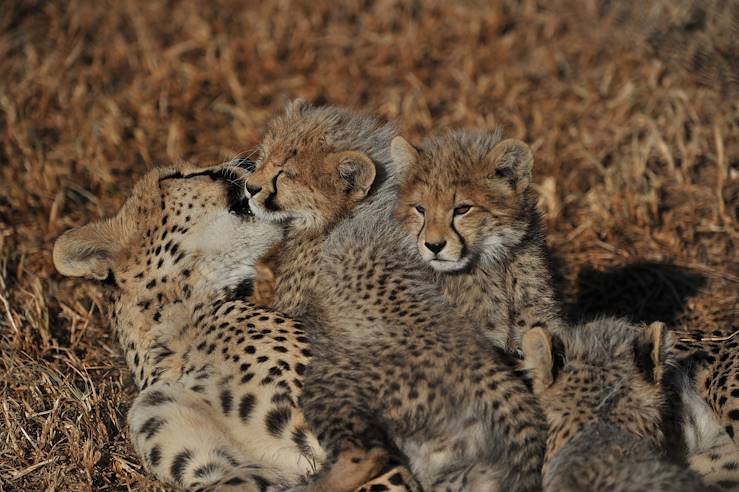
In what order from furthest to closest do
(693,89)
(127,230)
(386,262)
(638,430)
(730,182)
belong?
1. (693,89)
2. (730,182)
3. (127,230)
4. (386,262)
5. (638,430)

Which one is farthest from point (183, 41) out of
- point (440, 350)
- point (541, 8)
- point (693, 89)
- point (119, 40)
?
point (440, 350)

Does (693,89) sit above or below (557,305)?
above

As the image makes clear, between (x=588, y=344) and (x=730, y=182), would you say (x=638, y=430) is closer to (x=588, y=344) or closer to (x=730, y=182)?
(x=588, y=344)

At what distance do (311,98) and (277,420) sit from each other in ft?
11.1

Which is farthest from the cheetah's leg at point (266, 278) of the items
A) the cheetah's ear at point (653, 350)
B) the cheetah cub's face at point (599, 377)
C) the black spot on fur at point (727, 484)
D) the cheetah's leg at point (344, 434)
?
the black spot on fur at point (727, 484)

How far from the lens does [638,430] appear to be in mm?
3111

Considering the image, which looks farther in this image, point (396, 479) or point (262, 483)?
point (262, 483)

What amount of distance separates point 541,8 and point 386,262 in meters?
4.05

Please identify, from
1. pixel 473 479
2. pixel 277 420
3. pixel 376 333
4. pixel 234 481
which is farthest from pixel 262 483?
pixel 473 479

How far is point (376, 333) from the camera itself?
136 inches

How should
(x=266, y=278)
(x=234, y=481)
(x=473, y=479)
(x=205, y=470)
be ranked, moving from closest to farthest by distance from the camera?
(x=473, y=479)
(x=234, y=481)
(x=205, y=470)
(x=266, y=278)

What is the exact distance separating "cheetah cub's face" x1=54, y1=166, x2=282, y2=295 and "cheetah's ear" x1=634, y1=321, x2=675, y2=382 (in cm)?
140

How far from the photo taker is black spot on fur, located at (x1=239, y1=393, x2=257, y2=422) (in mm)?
3564

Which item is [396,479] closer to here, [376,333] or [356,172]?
[376,333]
